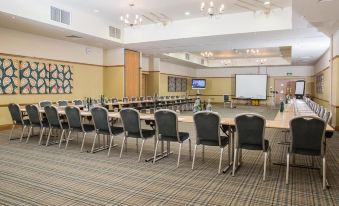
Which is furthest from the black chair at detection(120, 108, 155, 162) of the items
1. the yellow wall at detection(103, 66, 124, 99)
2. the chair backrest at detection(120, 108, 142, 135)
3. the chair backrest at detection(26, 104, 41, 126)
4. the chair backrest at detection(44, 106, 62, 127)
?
the yellow wall at detection(103, 66, 124, 99)

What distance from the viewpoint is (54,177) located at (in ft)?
12.8

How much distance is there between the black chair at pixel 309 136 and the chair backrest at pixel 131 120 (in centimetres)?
245

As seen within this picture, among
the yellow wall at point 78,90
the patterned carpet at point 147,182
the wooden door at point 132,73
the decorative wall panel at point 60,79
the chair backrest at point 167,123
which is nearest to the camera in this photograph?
the patterned carpet at point 147,182

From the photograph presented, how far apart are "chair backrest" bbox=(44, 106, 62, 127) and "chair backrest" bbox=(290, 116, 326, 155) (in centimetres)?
457

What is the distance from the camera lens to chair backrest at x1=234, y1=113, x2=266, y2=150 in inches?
147

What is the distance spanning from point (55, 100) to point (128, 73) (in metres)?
3.52

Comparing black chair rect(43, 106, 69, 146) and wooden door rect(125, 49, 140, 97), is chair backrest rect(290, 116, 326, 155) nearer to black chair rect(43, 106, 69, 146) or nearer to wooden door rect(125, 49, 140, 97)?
black chair rect(43, 106, 69, 146)

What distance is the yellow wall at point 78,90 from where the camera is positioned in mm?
8359

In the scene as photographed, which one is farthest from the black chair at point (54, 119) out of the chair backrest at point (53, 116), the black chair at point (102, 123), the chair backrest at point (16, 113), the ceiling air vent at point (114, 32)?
the ceiling air vent at point (114, 32)

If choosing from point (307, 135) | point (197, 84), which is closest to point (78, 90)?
point (307, 135)

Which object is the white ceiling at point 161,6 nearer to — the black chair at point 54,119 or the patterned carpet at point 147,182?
the black chair at point 54,119

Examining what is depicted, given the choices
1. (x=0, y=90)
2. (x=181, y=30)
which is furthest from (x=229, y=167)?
(x=0, y=90)

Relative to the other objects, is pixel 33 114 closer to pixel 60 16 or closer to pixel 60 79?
pixel 60 16

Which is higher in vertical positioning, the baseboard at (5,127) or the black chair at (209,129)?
the black chair at (209,129)
